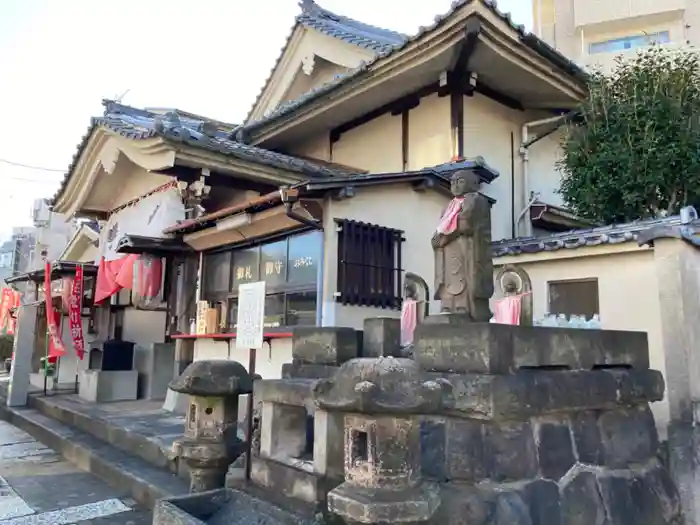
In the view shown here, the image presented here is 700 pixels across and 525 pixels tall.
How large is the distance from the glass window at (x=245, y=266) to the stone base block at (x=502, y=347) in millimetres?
6348

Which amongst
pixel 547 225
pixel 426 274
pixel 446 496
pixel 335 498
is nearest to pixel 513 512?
pixel 446 496

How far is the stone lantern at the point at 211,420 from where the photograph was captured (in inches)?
234

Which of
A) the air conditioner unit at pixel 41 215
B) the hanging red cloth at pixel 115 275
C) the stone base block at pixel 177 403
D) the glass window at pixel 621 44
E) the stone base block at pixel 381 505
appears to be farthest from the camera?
the air conditioner unit at pixel 41 215

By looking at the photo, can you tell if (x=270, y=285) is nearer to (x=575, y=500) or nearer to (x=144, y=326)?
(x=575, y=500)

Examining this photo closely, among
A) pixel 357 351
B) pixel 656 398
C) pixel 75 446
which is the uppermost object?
pixel 357 351

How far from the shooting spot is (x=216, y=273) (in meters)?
12.6

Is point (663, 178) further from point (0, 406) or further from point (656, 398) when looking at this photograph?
point (0, 406)

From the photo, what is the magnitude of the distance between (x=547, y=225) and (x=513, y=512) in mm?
10486

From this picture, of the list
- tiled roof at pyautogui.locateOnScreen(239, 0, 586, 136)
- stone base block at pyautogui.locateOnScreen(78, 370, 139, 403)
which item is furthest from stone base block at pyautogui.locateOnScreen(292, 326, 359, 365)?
stone base block at pyautogui.locateOnScreen(78, 370, 139, 403)

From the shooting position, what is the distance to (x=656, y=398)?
Answer: 6680mm

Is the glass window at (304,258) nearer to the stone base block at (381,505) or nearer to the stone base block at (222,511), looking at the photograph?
the stone base block at (222,511)

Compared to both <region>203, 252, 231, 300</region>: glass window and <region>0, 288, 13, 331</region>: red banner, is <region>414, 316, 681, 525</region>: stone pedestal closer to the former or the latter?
<region>203, 252, 231, 300</region>: glass window

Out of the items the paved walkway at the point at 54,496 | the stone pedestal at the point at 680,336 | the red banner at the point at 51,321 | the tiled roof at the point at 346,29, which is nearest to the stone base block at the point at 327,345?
the paved walkway at the point at 54,496

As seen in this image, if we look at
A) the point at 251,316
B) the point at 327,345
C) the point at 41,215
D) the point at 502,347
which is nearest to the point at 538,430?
the point at 502,347
